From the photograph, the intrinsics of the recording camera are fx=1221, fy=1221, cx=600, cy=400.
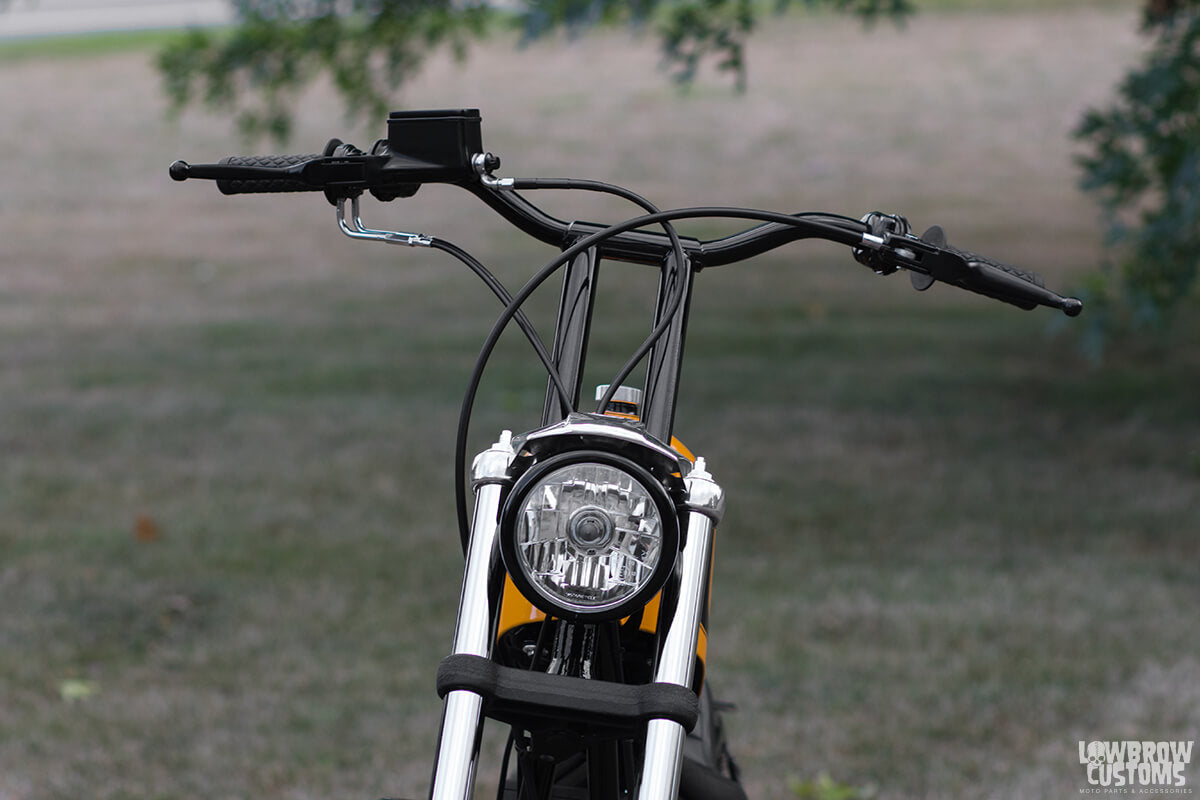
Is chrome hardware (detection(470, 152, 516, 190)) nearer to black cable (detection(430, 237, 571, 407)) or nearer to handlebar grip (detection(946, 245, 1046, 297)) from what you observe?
black cable (detection(430, 237, 571, 407))

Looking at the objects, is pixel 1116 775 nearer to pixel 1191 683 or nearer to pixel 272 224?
pixel 1191 683

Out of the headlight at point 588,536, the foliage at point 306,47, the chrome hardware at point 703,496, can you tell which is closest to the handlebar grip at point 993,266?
the chrome hardware at point 703,496

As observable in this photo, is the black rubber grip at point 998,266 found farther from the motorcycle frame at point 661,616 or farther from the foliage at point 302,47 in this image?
the foliage at point 302,47

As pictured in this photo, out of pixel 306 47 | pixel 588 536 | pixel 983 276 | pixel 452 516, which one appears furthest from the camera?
pixel 306 47

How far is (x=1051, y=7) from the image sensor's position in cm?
3634

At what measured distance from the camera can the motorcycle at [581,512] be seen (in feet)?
4.77

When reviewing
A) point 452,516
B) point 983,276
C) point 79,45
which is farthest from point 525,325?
point 79,45

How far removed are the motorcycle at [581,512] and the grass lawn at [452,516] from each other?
85.5 inches

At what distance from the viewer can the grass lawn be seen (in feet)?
13.0

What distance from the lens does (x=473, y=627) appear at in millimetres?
1507

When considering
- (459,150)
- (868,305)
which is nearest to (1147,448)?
(868,305)
